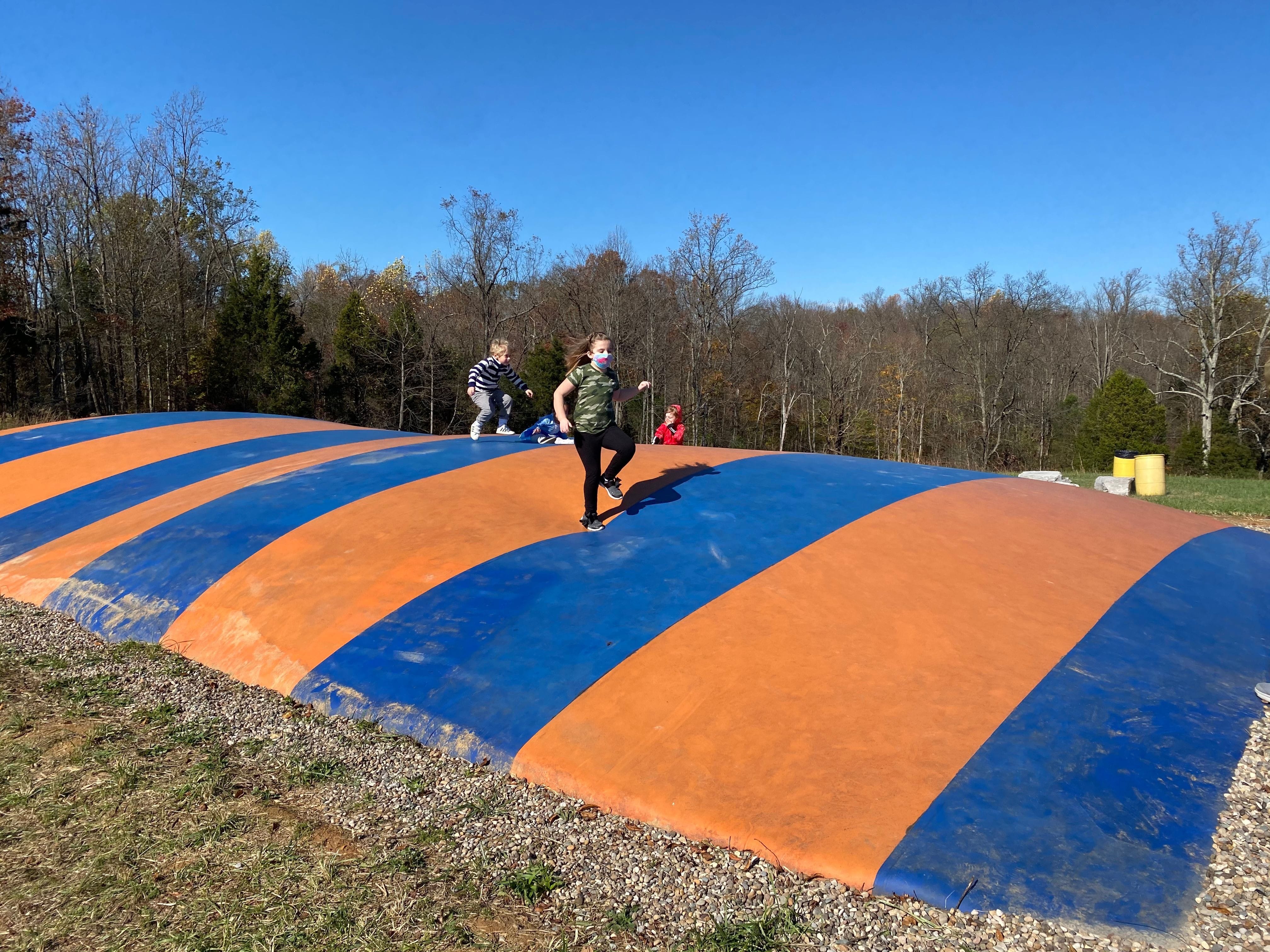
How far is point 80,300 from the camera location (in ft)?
85.7

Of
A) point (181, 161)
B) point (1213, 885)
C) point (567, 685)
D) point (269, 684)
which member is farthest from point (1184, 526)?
point (181, 161)

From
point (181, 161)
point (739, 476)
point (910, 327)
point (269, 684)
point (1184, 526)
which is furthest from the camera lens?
point (910, 327)

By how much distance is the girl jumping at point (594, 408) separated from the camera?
563cm

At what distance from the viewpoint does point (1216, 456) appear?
27500 mm

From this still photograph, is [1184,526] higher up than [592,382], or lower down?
lower down

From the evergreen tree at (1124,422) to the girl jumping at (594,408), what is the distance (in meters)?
25.9

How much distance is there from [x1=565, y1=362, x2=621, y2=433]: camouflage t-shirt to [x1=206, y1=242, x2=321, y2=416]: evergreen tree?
23.8 metres

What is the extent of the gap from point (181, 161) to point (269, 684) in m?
31.6

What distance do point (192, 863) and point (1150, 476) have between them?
1647 cm

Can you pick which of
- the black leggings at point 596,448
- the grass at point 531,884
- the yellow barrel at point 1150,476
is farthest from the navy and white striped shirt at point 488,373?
the yellow barrel at point 1150,476

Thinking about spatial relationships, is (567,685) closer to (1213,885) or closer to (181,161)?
(1213,885)

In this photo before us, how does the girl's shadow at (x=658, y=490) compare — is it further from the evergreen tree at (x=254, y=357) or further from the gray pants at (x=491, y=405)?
the evergreen tree at (x=254, y=357)

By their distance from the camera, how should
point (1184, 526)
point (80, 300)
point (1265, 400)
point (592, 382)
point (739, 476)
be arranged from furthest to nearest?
1. point (1265, 400)
2. point (80, 300)
3. point (739, 476)
4. point (1184, 526)
5. point (592, 382)

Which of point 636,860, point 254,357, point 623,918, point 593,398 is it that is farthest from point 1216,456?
point 254,357
